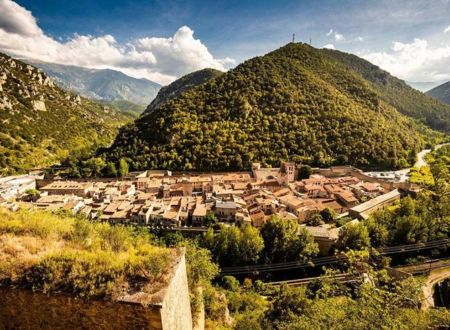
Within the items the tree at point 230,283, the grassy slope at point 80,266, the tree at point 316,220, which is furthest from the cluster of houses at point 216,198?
the grassy slope at point 80,266

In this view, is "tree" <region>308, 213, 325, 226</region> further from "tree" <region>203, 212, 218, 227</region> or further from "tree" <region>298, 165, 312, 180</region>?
"tree" <region>298, 165, 312, 180</region>

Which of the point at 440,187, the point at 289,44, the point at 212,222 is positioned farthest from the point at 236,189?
the point at 289,44

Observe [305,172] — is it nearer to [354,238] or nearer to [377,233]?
[377,233]

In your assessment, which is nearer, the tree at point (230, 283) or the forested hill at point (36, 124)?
the tree at point (230, 283)

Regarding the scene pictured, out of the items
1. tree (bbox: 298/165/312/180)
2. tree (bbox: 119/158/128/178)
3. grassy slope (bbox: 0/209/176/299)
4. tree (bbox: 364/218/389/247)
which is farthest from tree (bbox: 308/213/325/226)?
tree (bbox: 119/158/128/178)

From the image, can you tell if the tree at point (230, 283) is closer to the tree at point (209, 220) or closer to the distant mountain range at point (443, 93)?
the tree at point (209, 220)

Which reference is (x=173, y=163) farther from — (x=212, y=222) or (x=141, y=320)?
(x=141, y=320)
